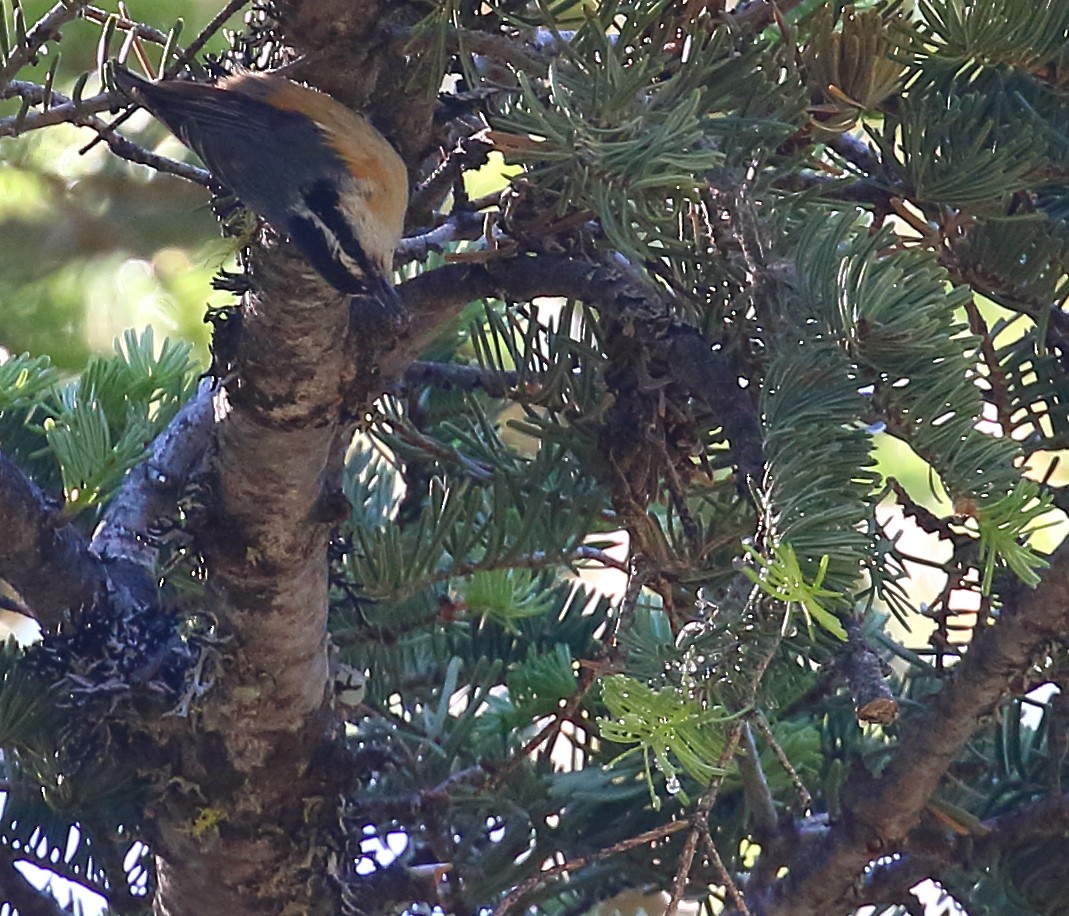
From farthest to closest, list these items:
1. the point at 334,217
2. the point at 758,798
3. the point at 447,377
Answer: the point at 447,377, the point at 758,798, the point at 334,217

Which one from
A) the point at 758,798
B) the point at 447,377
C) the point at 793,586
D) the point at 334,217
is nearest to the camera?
the point at 793,586

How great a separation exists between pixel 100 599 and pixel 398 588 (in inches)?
6.4

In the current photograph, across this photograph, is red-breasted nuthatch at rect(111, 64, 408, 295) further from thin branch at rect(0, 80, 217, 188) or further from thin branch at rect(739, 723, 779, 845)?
thin branch at rect(739, 723, 779, 845)

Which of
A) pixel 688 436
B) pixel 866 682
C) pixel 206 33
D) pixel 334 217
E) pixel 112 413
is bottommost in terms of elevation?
pixel 866 682

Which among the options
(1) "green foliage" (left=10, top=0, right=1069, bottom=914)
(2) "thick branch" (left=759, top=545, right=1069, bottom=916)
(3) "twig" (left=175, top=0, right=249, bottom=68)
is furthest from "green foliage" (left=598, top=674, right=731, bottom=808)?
(3) "twig" (left=175, top=0, right=249, bottom=68)

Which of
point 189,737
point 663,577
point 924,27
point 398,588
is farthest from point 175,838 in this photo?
point 924,27

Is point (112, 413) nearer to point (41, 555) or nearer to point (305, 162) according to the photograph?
point (41, 555)

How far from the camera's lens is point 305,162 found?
1.86 ft

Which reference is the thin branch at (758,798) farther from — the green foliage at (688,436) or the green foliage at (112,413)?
the green foliage at (112,413)

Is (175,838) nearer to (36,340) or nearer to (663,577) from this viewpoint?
(663,577)

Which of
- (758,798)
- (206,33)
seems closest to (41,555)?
(206,33)

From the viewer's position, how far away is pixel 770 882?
2.24 feet

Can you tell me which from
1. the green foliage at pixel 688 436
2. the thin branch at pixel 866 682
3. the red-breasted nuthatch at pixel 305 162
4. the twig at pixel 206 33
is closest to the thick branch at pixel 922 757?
the green foliage at pixel 688 436

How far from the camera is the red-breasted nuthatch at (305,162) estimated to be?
538 mm
